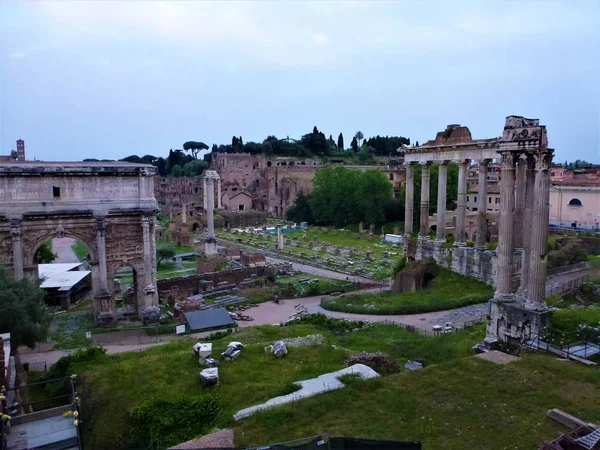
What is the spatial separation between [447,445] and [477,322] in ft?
35.7

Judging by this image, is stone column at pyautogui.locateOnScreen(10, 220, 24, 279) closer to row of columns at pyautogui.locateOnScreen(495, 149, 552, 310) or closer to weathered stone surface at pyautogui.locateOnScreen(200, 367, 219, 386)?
weathered stone surface at pyautogui.locateOnScreen(200, 367, 219, 386)

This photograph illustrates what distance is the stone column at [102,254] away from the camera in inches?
861

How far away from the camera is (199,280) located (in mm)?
28609

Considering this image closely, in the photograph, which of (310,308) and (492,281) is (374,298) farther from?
(492,281)

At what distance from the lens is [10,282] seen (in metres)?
15.8

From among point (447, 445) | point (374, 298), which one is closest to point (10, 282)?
point (447, 445)

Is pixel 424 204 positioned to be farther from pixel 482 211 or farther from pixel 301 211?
pixel 301 211

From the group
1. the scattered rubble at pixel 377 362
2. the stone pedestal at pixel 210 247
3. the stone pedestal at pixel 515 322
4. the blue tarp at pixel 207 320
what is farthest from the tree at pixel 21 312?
the stone pedestal at pixel 210 247

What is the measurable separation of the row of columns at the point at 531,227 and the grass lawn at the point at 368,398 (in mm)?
2491

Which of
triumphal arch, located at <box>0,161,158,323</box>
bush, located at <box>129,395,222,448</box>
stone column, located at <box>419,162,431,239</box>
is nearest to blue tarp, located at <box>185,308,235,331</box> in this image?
triumphal arch, located at <box>0,161,158,323</box>

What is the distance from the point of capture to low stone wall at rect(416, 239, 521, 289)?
2205 cm

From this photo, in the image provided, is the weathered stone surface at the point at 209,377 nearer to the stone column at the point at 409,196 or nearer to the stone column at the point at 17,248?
the stone column at the point at 17,248

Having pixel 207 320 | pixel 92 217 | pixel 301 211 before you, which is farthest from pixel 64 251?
pixel 207 320

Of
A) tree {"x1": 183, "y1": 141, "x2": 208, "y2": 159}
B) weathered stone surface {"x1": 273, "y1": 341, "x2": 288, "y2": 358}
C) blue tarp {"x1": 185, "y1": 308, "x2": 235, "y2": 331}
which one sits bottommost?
blue tarp {"x1": 185, "y1": 308, "x2": 235, "y2": 331}
